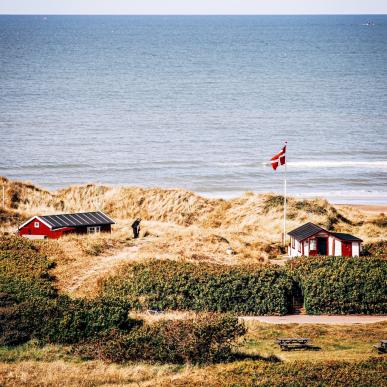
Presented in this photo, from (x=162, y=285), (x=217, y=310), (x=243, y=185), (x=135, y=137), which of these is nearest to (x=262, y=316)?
(x=217, y=310)

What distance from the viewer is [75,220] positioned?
44938mm

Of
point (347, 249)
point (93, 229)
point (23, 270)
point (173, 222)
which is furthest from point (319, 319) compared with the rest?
point (173, 222)

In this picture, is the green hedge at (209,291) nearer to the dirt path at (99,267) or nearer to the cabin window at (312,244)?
the dirt path at (99,267)

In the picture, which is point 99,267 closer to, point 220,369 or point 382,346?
point 220,369

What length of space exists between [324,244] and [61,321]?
59.3 ft

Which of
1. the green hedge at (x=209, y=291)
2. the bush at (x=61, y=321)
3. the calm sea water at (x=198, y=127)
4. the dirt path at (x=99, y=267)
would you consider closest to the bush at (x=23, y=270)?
the dirt path at (x=99, y=267)

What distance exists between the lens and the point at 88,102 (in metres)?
126

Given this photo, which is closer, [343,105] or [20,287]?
[20,287]

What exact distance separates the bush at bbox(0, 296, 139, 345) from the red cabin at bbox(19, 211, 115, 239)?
13.7 metres

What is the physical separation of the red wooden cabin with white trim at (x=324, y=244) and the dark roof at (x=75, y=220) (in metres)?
11.6

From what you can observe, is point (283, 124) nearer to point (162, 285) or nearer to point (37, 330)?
point (162, 285)

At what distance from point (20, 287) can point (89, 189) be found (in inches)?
998

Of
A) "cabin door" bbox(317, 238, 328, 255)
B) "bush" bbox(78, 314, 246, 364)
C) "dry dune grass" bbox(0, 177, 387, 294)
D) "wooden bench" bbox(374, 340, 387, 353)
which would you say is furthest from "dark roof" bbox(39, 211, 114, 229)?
"wooden bench" bbox(374, 340, 387, 353)

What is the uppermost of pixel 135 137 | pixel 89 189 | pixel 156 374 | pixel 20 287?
pixel 135 137
